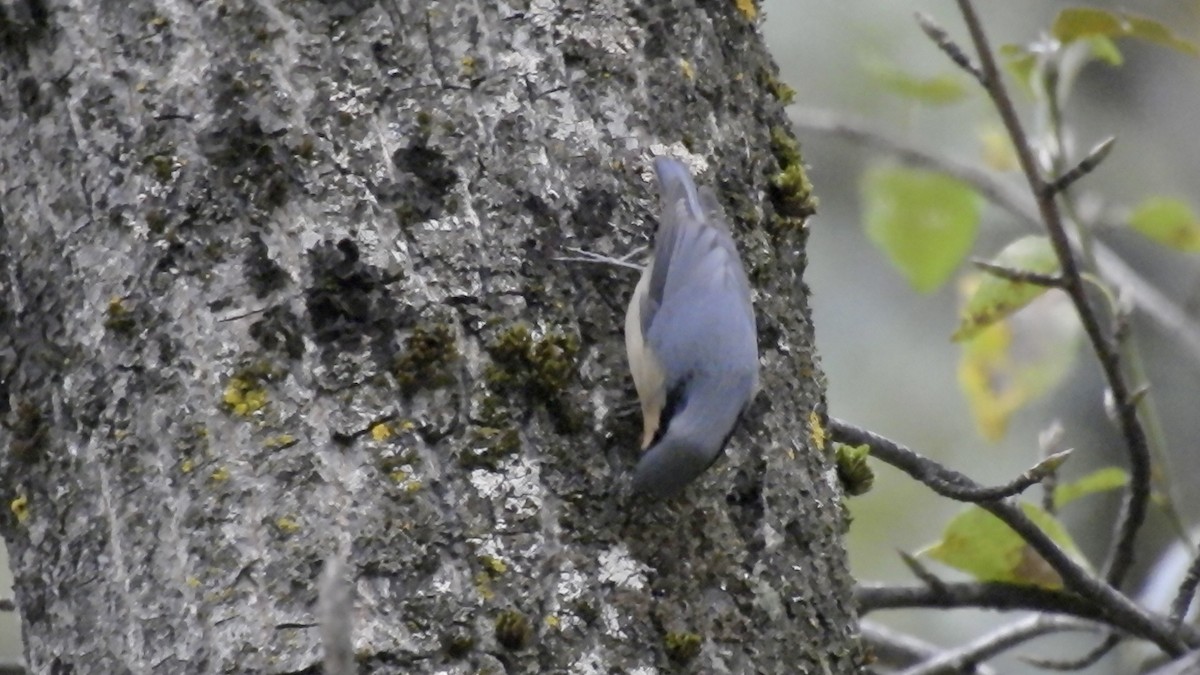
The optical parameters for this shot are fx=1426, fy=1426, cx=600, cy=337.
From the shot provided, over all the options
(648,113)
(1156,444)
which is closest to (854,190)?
(1156,444)

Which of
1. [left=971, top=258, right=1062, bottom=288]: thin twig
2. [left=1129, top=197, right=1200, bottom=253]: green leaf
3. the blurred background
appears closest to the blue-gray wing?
[left=971, top=258, right=1062, bottom=288]: thin twig

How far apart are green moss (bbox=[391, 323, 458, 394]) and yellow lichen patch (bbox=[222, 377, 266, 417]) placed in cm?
15

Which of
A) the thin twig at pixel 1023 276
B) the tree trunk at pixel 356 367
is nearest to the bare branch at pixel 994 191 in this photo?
the thin twig at pixel 1023 276

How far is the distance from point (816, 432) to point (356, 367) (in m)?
0.62

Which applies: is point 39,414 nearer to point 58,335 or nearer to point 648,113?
point 58,335

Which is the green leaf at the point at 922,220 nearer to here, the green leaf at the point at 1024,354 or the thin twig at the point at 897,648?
the green leaf at the point at 1024,354

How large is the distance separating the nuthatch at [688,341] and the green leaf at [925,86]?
971 mm

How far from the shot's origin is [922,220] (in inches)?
115

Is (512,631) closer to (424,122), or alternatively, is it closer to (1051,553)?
(424,122)

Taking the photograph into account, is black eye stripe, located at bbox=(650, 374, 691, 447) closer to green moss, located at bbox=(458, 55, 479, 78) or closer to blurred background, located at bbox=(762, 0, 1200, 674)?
green moss, located at bbox=(458, 55, 479, 78)

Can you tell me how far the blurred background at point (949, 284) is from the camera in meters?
5.06

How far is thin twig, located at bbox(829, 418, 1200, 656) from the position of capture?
2.21 metres

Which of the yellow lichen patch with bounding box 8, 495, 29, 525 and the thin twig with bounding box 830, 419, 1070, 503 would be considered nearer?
the yellow lichen patch with bounding box 8, 495, 29, 525

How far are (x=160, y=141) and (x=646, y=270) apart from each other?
0.62 metres
